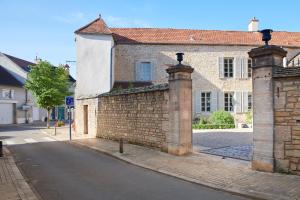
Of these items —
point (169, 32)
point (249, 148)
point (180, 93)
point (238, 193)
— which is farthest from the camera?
point (169, 32)

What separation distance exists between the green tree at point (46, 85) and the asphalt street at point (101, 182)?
20.9 meters

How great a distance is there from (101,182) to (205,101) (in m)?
21.1

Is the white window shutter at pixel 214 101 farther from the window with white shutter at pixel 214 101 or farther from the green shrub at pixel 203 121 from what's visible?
the green shrub at pixel 203 121

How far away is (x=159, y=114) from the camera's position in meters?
12.7

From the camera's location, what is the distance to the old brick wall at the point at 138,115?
497 inches

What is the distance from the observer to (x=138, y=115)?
47.2 feet

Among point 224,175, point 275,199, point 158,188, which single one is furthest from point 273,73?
point 158,188

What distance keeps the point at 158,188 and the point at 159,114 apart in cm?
556

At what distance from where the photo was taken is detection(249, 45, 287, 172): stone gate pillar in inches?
328

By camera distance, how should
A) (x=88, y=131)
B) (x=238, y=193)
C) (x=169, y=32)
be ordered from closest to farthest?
(x=238, y=193), (x=88, y=131), (x=169, y=32)

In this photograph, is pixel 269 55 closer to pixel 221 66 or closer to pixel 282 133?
pixel 282 133

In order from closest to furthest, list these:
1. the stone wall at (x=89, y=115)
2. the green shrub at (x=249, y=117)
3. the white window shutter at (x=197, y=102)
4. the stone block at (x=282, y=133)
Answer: the stone block at (x=282, y=133) → the stone wall at (x=89, y=115) → the green shrub at (x=249, y=117) → the white window shutter at (x=197, y=102)

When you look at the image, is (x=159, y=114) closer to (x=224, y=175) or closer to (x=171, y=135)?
(x=171, y=135)

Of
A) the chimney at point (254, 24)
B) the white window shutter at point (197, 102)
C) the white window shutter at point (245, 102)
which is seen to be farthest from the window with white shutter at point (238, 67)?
the chimney at point (254, 24)
